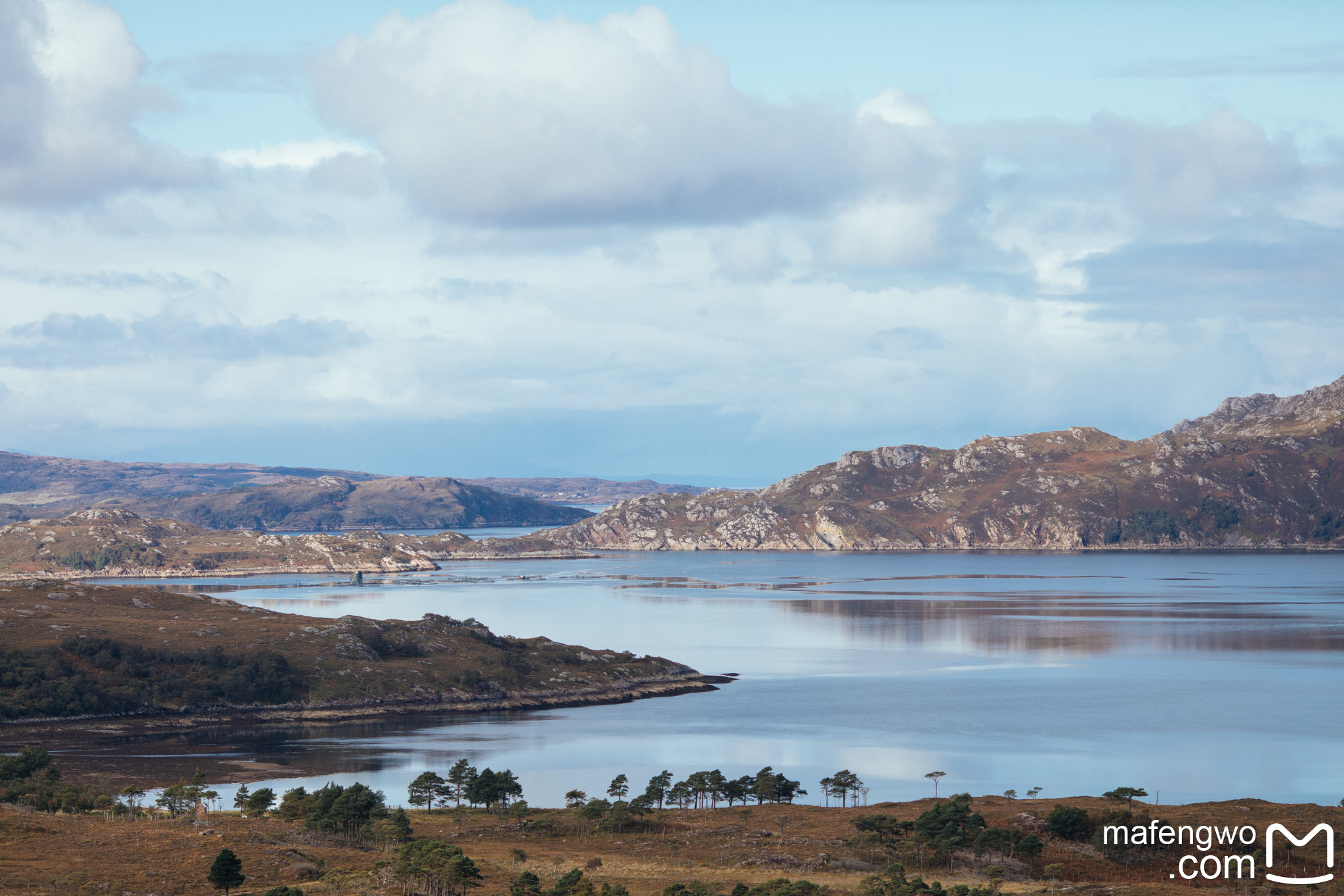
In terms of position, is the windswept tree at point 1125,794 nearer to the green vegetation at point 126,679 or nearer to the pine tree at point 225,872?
the pine tree at point 225,872

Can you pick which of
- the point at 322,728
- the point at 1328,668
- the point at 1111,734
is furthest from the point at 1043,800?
the point at 1328,668

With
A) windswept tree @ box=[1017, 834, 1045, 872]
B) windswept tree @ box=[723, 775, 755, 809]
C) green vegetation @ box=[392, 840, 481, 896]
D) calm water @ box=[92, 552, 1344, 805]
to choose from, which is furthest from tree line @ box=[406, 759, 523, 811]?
windswept tree @ box=[1017, 834, 1045, 872]

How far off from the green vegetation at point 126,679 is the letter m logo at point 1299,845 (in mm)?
103374

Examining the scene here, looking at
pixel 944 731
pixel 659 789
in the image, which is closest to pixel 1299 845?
pixel 659 789

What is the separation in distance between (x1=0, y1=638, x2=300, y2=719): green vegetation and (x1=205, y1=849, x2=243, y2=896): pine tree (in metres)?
80.7

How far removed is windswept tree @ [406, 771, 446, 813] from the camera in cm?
8400

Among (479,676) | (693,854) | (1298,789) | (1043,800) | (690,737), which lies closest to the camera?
(693,854)

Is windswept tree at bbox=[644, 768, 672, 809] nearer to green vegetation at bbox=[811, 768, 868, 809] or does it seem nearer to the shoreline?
green vegetation at bbox=[811, 768, 868, 809]

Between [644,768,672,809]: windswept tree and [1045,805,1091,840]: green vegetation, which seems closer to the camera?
[1045,805,1091,840]: green vegetation

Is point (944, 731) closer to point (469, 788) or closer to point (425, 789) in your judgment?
point (469, 788)

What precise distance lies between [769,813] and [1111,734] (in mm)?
49756

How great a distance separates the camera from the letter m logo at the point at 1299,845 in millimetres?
57031

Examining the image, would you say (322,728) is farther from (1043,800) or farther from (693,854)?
(1043,800)

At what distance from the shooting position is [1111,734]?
115 m
